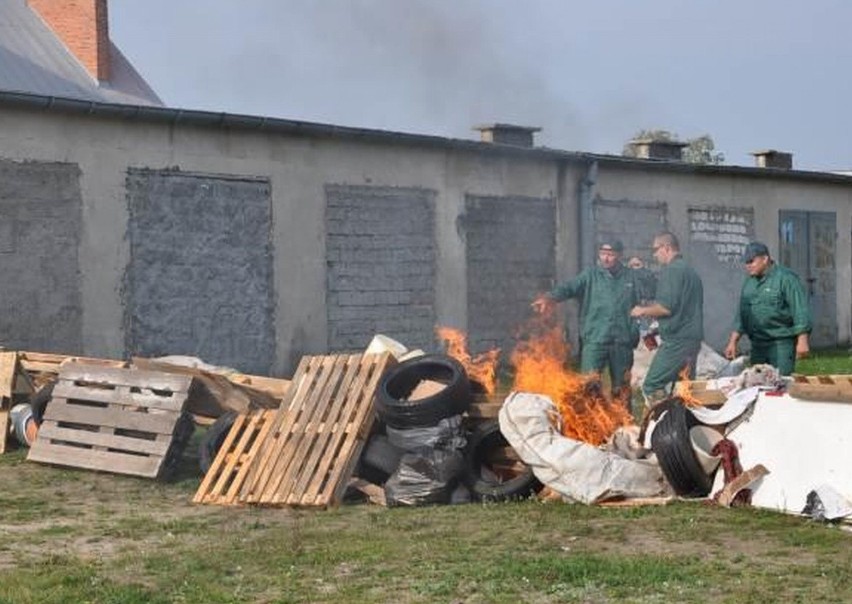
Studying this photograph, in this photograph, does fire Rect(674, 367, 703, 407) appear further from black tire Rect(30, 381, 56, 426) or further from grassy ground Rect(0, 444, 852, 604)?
black tire Rect(30, 381, 56, 426)

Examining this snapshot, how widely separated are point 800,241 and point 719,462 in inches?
753

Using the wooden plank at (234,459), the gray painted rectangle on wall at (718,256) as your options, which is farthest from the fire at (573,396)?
the gray painted rectangle on wall at (718,256)

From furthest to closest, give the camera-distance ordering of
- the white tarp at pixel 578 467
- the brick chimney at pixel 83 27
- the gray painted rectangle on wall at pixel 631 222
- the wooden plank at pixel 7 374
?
1. the brick chimney at pixel 83 27
2. the gray painted rectangle on wall at pixel 631 222
3. the wooden plank at pixel 7 374
4. the white tarp at pixel 578 467

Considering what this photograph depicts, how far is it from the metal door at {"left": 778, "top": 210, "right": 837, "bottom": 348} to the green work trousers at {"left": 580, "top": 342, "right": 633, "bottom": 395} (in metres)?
15.8

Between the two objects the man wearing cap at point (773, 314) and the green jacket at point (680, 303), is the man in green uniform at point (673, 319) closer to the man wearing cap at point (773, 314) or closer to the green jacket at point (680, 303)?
the green jacket at point (680, 303)

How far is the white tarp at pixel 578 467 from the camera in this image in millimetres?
9969

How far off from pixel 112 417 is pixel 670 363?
4350 millimetres

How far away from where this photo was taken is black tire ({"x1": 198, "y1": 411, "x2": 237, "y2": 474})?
37.3ft

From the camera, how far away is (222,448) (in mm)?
11031

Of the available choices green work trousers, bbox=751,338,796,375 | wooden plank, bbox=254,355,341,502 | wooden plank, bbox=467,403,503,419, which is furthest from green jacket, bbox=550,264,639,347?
wooden plank, bbox=254,355,341,502

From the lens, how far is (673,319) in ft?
39.4

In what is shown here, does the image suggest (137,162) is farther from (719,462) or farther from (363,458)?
(719,462)

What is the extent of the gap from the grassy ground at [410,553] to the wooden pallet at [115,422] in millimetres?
768

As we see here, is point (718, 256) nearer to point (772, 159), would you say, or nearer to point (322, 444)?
point (772, 159)
